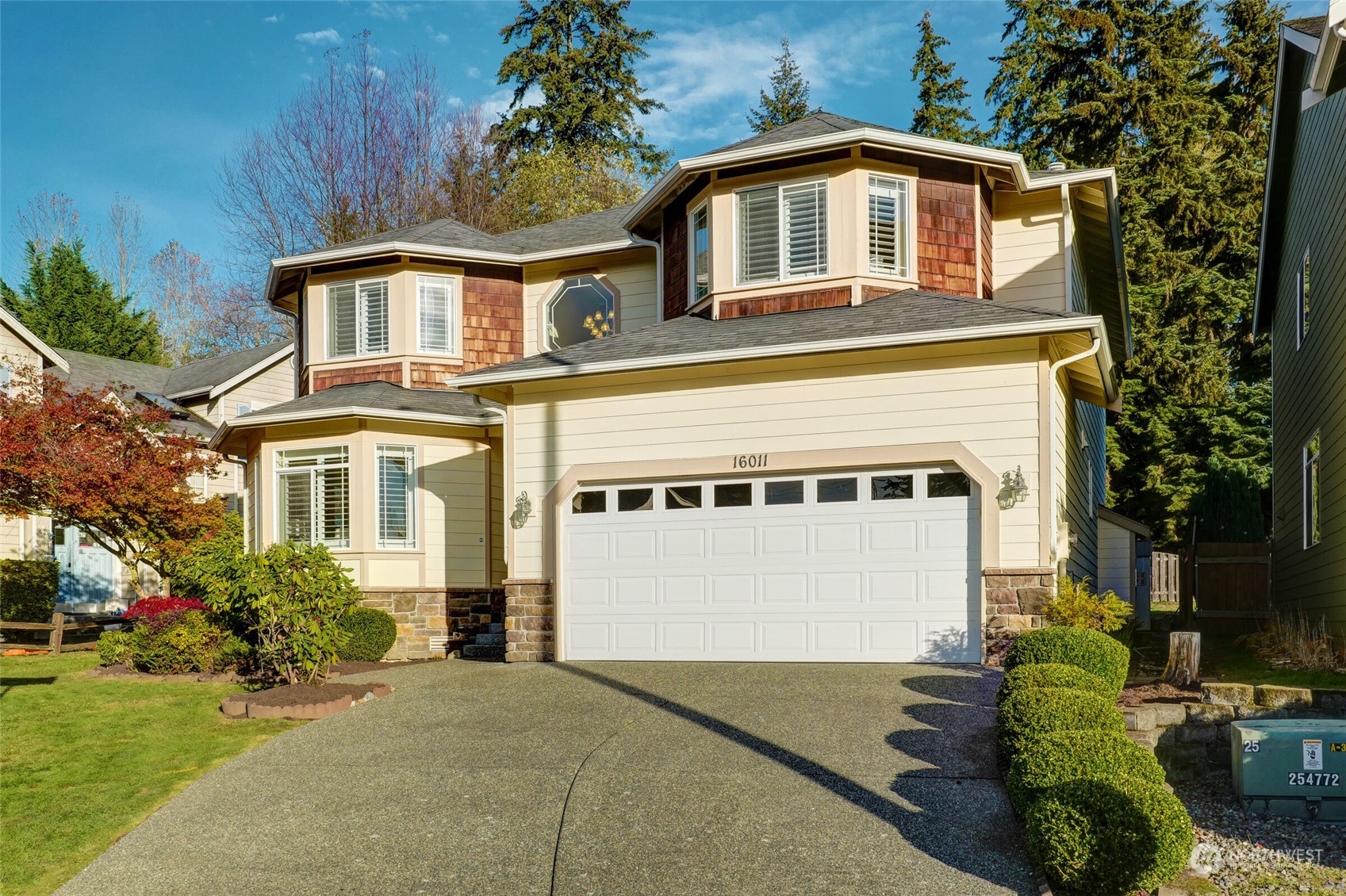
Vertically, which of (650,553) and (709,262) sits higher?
(709,262)

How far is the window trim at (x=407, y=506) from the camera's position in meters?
15.8

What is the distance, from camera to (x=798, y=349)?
38.8 feet

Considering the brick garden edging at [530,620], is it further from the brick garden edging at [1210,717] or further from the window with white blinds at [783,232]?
the brick garden edging at [1210,717]

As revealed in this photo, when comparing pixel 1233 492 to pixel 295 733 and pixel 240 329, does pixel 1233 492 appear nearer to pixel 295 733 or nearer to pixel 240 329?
pixel 295 733

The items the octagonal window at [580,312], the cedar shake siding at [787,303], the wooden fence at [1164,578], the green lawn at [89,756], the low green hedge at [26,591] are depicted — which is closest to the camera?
the green lawn at [89,756]

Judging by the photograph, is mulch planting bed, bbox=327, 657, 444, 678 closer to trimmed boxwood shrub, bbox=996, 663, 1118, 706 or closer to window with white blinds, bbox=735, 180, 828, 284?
window with white blinds, bbox=735, 180, 828, 284

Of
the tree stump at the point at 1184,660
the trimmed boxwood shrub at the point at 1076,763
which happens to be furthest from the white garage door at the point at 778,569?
the trimmed boxwood shrub at the point at 1076,763

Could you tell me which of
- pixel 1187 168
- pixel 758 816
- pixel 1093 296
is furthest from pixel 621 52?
pixel 758 816

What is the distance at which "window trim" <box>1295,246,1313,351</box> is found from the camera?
14609 millimetres

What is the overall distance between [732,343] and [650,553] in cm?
257

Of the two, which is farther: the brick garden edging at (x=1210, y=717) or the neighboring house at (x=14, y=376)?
the neighboring house at (x=14, y=376)

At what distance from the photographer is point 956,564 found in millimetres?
11281

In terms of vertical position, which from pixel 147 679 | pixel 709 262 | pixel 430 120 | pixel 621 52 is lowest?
pixel 147 679

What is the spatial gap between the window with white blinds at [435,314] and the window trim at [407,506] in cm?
249
